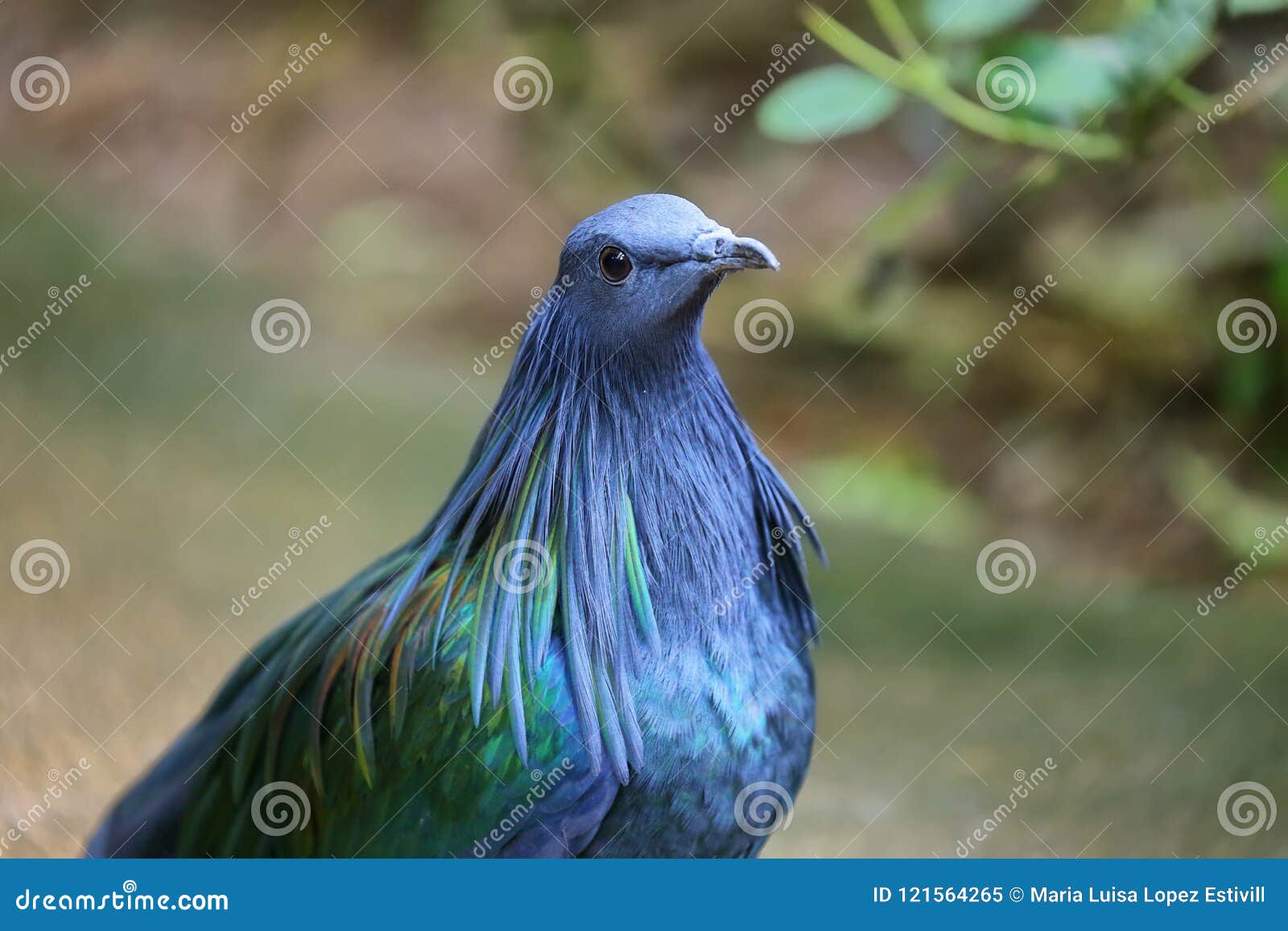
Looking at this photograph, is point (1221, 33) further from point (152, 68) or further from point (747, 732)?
point (152, 68)

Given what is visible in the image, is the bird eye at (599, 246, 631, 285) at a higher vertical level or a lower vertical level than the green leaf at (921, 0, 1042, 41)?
lower

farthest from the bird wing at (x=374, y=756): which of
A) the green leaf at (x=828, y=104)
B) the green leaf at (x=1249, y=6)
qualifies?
the green leaf at (x=1249, y=6)

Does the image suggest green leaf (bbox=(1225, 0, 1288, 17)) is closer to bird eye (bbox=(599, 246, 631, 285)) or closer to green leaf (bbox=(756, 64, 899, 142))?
green leaf (bbox=(756, 64, 899, 142))

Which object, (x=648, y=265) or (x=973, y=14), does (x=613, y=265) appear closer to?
(x=648, y=265)

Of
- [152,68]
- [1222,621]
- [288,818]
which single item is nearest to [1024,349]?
[1222,621]

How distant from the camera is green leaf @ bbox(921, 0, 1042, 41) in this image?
2.72 metres

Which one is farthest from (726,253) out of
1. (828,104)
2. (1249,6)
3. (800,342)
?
(800,342)

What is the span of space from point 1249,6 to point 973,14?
513 millimetres

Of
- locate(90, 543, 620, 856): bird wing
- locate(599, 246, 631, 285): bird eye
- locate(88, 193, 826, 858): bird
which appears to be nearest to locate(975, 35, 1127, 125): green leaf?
locate(88, 193, 826, 858): bird

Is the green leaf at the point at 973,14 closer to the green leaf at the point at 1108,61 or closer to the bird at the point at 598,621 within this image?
the green leaf at the point at 1108,61

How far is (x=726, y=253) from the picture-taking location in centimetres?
158

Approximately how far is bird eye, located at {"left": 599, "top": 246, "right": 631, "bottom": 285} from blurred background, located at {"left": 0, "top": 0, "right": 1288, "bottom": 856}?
1.17m

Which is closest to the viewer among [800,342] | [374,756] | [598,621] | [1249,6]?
[598,621]

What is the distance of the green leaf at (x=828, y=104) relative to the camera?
2670 mm
